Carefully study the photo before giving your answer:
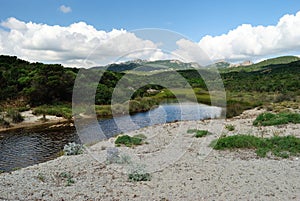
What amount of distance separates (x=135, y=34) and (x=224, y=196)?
26.6 ft

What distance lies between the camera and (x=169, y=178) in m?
10.8

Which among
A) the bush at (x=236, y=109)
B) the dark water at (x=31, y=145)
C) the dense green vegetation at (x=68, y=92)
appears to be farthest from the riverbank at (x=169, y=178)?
the dense green vegetation at (x=68, y=92)

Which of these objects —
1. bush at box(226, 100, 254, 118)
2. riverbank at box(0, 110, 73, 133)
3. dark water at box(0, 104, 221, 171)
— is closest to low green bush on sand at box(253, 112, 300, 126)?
bush at box(226, 100, 254, 118)

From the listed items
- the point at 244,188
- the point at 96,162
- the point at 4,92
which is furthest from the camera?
the point at 4,92

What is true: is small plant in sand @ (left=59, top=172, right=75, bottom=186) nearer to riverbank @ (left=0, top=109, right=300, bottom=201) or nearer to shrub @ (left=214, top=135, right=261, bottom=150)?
riverbank @ (left=0, top=109, right=300, bottom=201)

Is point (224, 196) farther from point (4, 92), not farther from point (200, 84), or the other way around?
point (200, 84)

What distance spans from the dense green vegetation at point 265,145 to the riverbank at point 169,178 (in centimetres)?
55

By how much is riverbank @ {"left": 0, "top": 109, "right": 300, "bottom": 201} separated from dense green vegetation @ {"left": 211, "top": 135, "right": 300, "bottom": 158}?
0.55 metres

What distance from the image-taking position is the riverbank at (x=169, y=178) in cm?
907

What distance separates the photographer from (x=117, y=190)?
971 centimetres

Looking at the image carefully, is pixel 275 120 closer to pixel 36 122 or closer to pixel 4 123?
pixel 36 122

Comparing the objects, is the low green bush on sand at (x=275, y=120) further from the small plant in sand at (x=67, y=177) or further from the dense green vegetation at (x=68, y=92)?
the small plant in sand at (x=67, y=177)

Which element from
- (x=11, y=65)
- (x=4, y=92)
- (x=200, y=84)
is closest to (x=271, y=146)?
(x=4, y=92)

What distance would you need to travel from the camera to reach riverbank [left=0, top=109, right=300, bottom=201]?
29.8ft
